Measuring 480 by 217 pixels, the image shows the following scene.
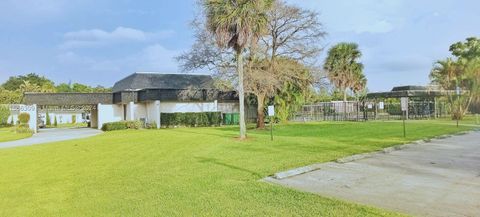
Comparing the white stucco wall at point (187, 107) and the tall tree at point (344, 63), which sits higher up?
the tall tree at point (344, 63)

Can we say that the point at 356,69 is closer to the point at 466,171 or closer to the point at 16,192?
the point at 466,171

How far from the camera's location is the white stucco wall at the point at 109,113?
3814cm

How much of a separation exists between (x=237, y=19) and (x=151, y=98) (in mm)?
18634

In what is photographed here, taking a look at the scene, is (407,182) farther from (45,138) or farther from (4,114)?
(4,114)

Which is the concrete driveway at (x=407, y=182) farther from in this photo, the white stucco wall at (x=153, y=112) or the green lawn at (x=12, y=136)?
the white stucco wall at (x=153, y=112)

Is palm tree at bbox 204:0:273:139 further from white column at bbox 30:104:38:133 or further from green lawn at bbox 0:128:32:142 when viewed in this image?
white column at bbox 30:104:38:133

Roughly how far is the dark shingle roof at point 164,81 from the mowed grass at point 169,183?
900 inches

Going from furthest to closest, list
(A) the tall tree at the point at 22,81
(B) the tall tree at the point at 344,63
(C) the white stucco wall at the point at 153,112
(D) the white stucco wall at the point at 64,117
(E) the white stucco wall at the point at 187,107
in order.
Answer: (A) the tall tree at the point at 22,81
(D) the white stucco wall at the point at 64,117
(B) the tall tree at the point at 344,63
(E) the white stucco wall at the point at 187,107
(C) the white stucco wall at the point at 153,112

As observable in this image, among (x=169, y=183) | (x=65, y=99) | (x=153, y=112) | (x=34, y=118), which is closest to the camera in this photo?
(x=169, y=183)

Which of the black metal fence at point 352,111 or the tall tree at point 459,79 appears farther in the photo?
the black metal fence at point 352,111

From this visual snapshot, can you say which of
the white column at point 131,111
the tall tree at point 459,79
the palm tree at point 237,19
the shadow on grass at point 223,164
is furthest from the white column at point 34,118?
the tall tree at point 459,79

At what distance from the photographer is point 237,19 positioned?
17562 mm

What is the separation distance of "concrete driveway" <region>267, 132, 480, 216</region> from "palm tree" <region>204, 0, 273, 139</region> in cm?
866

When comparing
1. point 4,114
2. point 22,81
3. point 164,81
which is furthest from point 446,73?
point 22,81
